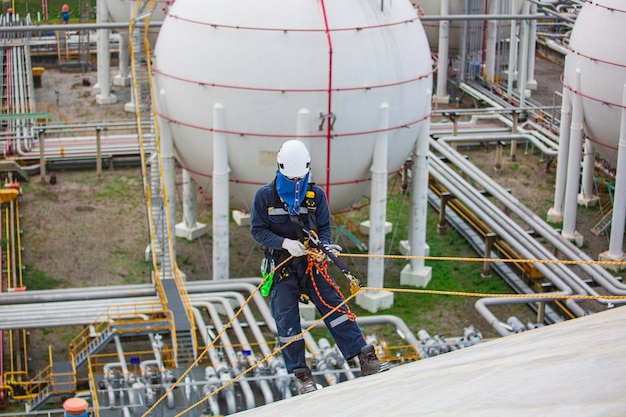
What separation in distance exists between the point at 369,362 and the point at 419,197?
14790mm

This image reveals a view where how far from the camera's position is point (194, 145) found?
77.5 ft

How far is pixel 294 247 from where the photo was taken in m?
10.3

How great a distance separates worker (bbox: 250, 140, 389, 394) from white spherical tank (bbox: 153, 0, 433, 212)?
452 inches

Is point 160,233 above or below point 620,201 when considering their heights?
below

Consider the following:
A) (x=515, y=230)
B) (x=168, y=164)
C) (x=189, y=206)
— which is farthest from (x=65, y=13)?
(x=515, y=230)

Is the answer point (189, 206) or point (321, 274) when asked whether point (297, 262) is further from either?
point (189, 206)

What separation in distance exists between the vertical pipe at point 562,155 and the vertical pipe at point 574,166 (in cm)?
39

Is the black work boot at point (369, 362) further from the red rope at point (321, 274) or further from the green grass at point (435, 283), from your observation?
the green grass at point (435, 283)

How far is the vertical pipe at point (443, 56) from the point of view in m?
39.0

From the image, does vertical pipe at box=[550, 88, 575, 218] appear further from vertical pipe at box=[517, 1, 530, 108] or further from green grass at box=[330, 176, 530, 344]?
vertical pipe at box=[517, 1, 530, 108]

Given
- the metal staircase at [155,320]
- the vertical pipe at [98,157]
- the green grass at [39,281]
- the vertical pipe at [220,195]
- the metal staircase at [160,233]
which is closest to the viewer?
the metal staircase at [155,320]

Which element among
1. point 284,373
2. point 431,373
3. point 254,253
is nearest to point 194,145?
point 254,253

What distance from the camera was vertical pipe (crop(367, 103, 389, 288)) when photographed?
2291cm

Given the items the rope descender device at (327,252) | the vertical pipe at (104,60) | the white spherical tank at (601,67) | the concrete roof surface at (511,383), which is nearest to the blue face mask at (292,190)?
the rope descender device at (327,252)
